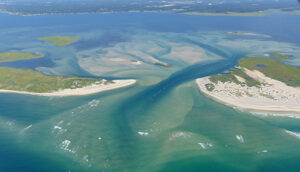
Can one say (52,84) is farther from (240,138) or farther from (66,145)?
(240,138)

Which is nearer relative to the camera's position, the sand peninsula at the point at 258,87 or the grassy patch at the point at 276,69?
the sand peninsula at the point at 258,87

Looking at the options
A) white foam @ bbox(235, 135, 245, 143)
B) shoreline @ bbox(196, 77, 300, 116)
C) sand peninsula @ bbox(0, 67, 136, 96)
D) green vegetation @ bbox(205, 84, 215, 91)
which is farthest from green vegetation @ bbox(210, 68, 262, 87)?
sand peninsula @ bbox(0, 67, 136, 96)

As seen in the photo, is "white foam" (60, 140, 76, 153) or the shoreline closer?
"white foam" (60, 140, 76, 153)

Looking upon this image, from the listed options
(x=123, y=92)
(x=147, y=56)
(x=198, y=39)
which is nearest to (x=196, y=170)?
(x=123, y=92)

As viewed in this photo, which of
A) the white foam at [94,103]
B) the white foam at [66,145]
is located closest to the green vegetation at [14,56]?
the white foam at [94,103]

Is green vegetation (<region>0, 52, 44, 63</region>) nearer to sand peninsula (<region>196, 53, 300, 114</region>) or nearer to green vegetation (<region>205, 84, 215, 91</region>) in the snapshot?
green vegetation (<region>205, 84, 215, 91</region>)

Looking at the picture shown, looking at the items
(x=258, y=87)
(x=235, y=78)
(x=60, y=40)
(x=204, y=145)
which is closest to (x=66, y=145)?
(x=204, y=145)

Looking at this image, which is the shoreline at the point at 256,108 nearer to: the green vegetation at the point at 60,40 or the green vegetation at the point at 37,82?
the green vegetation at the point at 37,82
